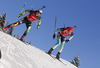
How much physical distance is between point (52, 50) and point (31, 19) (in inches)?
90.9

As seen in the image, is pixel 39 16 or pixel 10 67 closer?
pixel 10 67

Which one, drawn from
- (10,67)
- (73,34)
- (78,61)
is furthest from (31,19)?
(78,61)

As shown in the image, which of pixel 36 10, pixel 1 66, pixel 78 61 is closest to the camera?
pixel 1 66

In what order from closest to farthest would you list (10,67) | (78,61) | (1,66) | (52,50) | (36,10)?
(1,66)
(10,67)
(52,50)
(36,10)
(78,61)

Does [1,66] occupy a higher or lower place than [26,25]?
lower

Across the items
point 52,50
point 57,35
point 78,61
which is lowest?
point 78,61

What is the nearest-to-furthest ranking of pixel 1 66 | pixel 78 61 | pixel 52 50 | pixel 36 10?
pixel 1 66 → pixel 52 50 → pixel 36 10 → pixel 78 61

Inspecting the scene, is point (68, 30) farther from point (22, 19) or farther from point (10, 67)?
point (10, 67)

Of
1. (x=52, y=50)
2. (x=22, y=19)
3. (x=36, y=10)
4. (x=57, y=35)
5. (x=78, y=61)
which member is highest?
(x=36, y=10)

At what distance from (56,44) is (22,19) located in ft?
8.55

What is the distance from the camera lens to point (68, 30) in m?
9.97

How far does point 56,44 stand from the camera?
9.55m

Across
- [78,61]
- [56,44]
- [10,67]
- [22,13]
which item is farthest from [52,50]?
[78,61]

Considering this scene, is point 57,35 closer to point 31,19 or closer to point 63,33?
point 63,33
